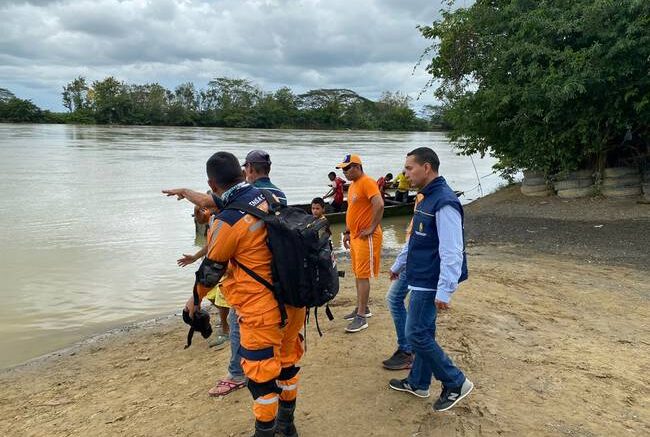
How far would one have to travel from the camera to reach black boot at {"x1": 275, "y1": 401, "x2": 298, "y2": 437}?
11.7 feet

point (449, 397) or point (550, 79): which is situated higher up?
point (550, 79)

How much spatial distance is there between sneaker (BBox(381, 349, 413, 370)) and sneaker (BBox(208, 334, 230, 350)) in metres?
2.00

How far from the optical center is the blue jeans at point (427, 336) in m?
3.66

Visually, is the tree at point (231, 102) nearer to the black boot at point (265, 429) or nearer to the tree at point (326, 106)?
the tree at point (326, 106)

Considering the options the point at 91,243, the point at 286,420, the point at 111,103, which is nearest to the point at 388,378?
the point at 286,420

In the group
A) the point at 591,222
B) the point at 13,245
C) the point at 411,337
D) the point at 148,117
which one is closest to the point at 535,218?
the point at 591,222

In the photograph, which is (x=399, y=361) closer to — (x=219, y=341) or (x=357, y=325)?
(x=357, y=325)

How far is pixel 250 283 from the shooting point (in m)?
3.22

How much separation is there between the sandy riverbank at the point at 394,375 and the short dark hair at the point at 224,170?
1.77m

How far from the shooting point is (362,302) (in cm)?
559

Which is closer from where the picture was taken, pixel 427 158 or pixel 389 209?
pixel 427 158

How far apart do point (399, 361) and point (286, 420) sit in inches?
53.1

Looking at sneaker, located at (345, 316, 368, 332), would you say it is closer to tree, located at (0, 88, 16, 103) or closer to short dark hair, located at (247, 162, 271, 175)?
short dark hair, located at (247, 162, 271, 175)

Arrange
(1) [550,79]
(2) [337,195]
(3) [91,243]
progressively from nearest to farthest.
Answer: (1) [550,79] < (3) [91,243] < (2) [337,195]
